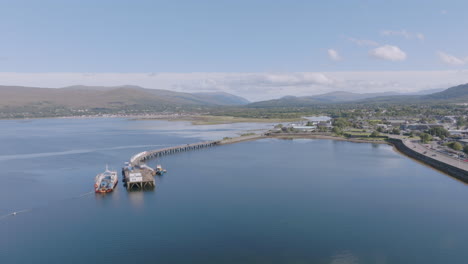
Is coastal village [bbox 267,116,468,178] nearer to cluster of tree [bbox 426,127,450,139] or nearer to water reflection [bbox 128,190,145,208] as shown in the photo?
cluster of tree [bbox 426,127,450,139]

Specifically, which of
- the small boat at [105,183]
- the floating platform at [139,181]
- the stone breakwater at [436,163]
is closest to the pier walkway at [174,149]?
the small boat at [105,183]

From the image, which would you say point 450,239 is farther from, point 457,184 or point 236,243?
point 457,184

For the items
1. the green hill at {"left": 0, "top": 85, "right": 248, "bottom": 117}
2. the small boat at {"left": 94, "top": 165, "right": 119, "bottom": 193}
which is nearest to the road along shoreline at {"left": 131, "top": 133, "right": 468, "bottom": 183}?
the small boat at {"left": 94, "top": 165, "right": 119, "bottom": 193}

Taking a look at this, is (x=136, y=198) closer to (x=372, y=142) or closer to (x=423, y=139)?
(x=372, y=142)

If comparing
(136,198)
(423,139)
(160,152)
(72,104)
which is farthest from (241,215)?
(72,104)

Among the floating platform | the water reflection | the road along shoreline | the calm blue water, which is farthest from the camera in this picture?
the road along shoreline

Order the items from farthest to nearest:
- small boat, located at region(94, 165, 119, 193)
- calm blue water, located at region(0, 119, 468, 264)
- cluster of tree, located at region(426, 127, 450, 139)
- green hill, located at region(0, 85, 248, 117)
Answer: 1. green hill, located at region(0, 85, 248, 117)
2. cluster of tree, located at region(426, 127, 450, 139)
3. small boat, located at region(94, 165, 119, 193)
4. calm blue water, located at region(0, 119, 468, 264)

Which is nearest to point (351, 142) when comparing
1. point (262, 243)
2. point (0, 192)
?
point (262, 243)
